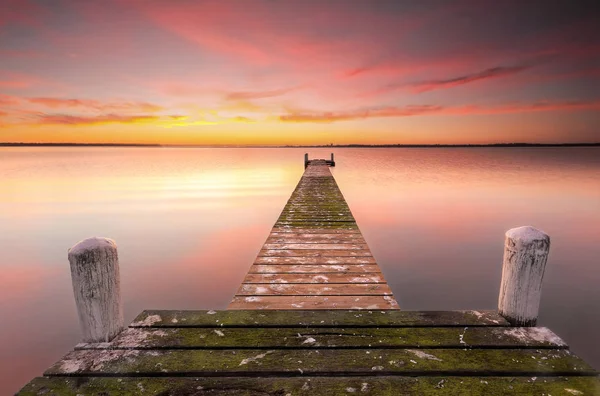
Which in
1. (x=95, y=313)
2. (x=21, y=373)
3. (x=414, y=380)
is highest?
(x=95, y=313)

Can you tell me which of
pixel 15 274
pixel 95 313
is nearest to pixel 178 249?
pixel 15 274

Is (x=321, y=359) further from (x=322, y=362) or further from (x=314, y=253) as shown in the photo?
(x=314, y=253)

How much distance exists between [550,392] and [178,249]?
11.7 meters

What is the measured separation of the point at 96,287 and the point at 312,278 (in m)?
2.92

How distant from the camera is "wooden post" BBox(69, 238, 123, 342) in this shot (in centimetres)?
245

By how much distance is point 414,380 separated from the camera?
227 centimetres

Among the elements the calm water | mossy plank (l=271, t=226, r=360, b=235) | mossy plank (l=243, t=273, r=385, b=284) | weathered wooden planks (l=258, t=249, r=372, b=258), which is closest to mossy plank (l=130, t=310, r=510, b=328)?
mossy plank (l=243, t=273, r=385, b=284)

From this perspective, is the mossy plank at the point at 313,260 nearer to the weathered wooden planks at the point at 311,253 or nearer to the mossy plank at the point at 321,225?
the weathered wooden planks at the point at 311,253

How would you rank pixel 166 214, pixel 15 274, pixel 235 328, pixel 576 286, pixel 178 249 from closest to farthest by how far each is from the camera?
pixel 235 328 < pixel 576 286 < pixel 15 274 < pixel 178 249 < pixel 166 214

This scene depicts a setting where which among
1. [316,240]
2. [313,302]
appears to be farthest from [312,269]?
[316,240]

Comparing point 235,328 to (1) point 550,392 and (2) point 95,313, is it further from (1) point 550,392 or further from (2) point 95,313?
(1) point 550,392

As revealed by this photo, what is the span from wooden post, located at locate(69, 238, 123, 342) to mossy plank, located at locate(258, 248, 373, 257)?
3331mm

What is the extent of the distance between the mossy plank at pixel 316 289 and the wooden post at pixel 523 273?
63.9 inches

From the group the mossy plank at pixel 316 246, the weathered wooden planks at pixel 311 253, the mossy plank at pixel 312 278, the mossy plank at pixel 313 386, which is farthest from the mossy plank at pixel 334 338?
the mossy plank at pixel 316 246
